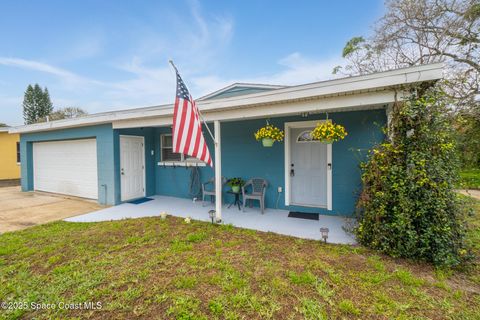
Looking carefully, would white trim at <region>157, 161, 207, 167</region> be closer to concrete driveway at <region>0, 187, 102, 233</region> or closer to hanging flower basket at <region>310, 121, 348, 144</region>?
concrete driveway at <region>0, 187, 102, 233</region>

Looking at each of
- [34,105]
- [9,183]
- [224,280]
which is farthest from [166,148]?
[34,105]

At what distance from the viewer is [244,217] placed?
4738 millimetres

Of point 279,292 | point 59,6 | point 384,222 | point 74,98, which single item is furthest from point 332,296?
point 74,98

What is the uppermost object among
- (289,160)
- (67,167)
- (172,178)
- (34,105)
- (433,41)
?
(34,105)

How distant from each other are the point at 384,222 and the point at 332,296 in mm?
1482

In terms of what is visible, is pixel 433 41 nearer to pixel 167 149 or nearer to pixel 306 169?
pixel 306 169

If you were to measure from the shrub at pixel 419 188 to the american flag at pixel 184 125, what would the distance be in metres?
2.76

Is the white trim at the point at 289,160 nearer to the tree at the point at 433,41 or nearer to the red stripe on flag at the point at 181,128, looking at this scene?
the red stripe on flag at the point at 181,128

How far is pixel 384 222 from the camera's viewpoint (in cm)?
298

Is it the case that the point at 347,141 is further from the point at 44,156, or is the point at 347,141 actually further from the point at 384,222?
the point at 44,156

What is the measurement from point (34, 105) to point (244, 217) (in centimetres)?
4398

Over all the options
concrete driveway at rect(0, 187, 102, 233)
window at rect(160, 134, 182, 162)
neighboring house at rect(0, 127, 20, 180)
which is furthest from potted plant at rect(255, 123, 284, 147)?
neighboring house at rect(0, 127, 20, 180)

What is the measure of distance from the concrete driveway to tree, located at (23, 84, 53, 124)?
3563cm

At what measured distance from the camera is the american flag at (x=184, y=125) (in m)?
3.23
